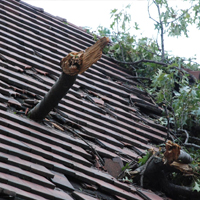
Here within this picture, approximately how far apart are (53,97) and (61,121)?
1.84 feet

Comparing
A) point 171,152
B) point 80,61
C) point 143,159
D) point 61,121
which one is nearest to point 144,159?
point 143,159

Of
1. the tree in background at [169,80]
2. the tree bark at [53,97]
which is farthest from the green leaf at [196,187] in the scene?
the tree bark at [53,97]

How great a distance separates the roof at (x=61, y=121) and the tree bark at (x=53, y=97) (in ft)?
0.30

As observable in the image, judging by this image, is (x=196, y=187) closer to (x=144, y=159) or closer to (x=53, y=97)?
(x=144, y=159)

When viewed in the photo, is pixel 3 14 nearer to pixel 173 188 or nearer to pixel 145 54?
pixel 145 54

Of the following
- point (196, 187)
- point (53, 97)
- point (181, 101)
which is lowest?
point (53, 97)

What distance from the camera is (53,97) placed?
348 centimetres

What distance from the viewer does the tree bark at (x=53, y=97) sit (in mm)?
3305

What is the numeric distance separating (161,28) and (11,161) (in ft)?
16.4

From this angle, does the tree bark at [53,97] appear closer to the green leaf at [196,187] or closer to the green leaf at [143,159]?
the green leaf at [143,159]

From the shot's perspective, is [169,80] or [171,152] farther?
[169,80]

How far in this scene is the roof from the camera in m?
2.92

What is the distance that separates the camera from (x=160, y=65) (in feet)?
21.2

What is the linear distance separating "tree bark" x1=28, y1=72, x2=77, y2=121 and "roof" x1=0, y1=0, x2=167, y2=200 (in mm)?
93
